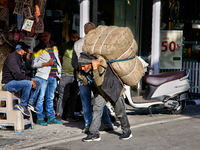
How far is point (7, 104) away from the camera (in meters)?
6.79

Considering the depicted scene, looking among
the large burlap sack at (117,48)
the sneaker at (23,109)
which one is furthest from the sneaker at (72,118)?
the large burlap sack at (117,48)

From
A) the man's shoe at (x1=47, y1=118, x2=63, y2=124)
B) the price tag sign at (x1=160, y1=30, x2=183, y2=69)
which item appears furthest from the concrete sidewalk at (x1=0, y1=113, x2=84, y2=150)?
the price tag sign at (x1=160, y1=30, x2=183, y2=69)

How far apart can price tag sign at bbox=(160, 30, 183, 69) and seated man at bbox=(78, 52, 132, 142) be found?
4.79 metres

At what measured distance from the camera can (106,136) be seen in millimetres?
6500

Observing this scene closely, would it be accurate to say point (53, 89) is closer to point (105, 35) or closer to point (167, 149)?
point (105, 35)

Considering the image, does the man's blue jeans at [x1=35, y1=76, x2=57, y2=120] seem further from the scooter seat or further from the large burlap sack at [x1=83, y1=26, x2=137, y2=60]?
the scooter seat

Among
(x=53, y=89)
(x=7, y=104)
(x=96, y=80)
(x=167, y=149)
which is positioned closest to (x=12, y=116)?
(x=7, y=104)

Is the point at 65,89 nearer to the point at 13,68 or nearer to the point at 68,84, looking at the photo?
the point at 68,84

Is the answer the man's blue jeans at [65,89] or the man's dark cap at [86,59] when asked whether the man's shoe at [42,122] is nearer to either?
the man's blue jeans at [65,89]

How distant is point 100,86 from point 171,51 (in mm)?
5321

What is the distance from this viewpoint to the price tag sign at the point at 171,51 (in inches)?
420

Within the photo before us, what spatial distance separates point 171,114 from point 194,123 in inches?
39.8

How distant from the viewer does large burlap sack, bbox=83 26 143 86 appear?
19.2ft

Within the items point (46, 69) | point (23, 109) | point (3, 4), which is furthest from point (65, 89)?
point (3, 4)
